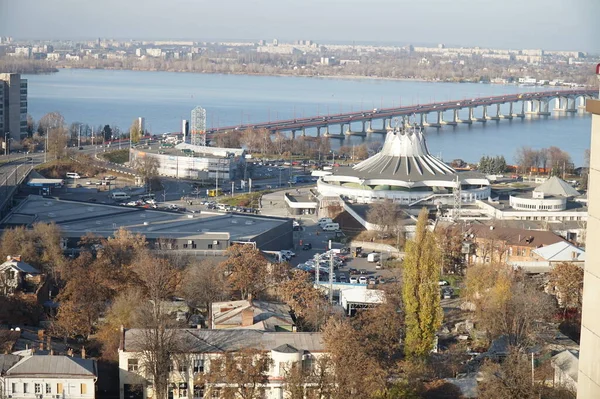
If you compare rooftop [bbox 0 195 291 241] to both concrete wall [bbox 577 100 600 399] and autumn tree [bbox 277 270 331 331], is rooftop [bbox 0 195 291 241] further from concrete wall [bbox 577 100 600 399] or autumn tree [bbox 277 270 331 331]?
concrete wall [bbox 577 100 600 399]

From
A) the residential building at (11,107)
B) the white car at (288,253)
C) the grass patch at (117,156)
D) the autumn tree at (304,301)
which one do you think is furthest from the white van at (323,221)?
the residential building at (11,107)

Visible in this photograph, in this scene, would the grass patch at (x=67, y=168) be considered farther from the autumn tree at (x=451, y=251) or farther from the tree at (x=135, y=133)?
the autumn tree at (x=451, y=251)

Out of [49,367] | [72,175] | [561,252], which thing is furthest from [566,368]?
[72,175]

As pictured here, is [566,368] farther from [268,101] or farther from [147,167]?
[268,101]

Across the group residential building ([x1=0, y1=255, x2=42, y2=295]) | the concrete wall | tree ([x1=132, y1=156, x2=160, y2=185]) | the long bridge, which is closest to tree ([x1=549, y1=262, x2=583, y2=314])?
residential building ([x1=0, y1=255, x2=42, y2=295])

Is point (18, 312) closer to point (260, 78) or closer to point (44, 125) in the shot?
point (44, 125)

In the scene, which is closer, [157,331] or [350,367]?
[350,367]
